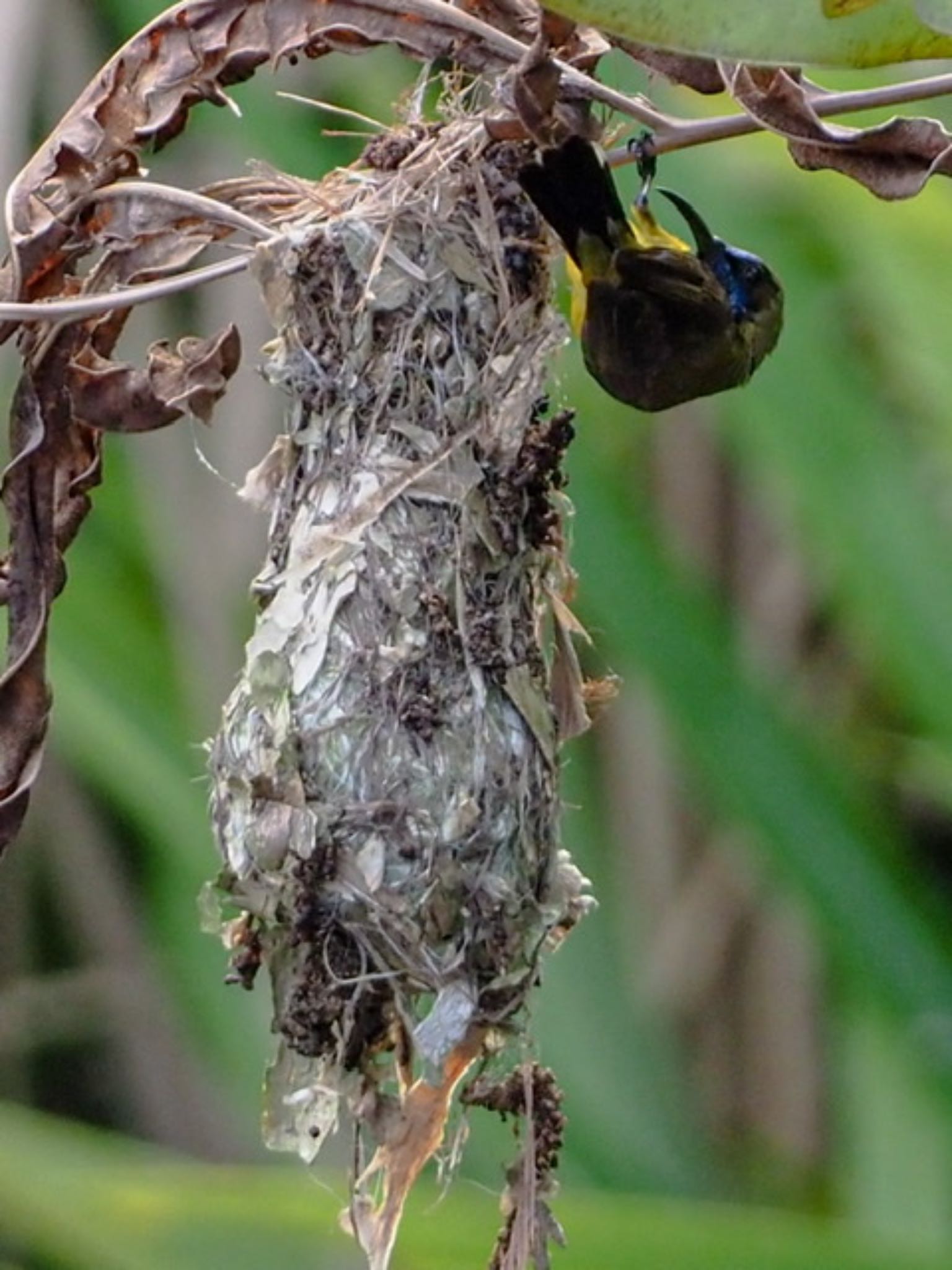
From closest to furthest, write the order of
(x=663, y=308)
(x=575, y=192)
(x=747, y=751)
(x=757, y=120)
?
(x=757, y=120)
(x=575, y=192)
(x=663, y=308)
(x=747, y=751)

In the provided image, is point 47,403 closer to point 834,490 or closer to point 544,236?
point 544,236

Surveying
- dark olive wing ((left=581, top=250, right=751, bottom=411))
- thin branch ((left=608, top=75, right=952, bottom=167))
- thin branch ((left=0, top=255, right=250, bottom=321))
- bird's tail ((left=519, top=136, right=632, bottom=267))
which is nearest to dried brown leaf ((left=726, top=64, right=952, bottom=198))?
thin branch ((left=608, top=75, right=952, bottom=167))

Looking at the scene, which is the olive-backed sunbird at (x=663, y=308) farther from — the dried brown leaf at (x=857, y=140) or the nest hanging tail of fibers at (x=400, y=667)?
the dried brown leaf at (x=857, y=140)

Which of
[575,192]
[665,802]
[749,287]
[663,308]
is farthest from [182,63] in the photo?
[665,802]

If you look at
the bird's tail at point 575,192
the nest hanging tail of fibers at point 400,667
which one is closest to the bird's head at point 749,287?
the bird's tail at point 575,192

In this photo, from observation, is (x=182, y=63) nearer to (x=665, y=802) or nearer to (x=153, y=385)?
(x=153, y=385)

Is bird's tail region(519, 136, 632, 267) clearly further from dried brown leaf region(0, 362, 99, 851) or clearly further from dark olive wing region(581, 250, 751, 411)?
dried brown leaf region(0, 362, 99, 851)
